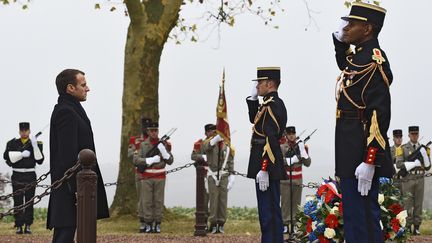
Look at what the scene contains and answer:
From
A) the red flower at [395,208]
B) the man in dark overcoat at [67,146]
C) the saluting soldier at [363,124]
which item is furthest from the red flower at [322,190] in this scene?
the man in dark overcoat at [67,146]

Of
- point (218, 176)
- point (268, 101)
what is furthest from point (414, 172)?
point (268, 101)

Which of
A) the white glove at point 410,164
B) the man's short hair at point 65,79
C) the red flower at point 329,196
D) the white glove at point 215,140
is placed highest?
the man's short hair at point 65,79

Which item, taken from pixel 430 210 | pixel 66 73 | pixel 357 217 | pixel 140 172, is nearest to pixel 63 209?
pixel 66 73

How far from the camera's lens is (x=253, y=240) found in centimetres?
1305

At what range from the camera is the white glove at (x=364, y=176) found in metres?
6.59

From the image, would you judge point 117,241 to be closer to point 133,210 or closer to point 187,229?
point 187,229

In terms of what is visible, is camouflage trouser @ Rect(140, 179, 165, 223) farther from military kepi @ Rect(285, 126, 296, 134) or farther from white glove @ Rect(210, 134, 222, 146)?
military kepi @ Rect(285, 126, 296, 134)

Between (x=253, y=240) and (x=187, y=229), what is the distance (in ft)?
8.44

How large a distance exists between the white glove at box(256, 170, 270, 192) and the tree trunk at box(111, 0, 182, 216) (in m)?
8.26

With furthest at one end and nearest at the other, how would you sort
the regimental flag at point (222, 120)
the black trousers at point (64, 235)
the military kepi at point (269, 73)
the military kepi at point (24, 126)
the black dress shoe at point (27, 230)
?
the black dress shoe at point (27, 230) < the military kepi at point (24, 126) < the regimental flag at point (222, 120) < the military kepi at point (269, 73) < the black trousers at point (64, 235)

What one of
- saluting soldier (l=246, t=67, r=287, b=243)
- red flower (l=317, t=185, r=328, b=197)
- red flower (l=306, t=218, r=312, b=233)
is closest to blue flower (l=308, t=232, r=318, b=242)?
red flower (l=306, t=218, r=312, b=233)

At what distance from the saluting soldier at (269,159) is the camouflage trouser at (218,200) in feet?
17.6

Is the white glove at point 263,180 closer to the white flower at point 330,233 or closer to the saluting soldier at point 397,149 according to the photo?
the white flower at point 330,233

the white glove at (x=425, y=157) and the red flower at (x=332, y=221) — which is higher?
the white glove at (x=425, y=157)
